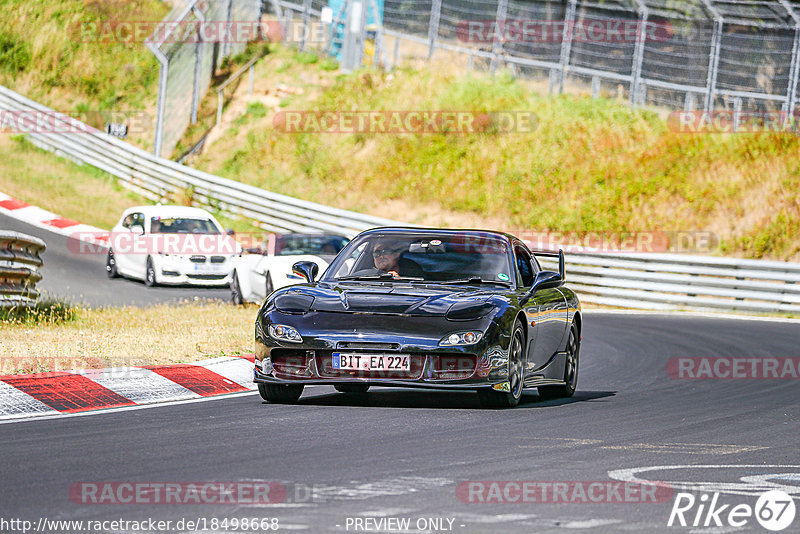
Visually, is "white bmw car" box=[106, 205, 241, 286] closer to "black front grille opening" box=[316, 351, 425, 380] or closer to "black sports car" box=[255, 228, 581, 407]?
"black sports car" box=[255, 228, 581, 407]

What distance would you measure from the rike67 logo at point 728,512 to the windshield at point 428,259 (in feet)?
14.8

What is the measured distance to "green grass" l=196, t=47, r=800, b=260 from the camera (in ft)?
105

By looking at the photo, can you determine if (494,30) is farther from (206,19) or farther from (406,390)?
(406,390)

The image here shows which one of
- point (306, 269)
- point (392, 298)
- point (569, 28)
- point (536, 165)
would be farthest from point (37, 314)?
point (536, 165)

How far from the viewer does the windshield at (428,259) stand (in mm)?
10797

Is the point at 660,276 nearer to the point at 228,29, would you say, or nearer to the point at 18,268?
the point at 18,268

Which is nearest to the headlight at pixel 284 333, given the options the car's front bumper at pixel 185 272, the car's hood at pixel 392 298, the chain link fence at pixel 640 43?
the car's hood at pixel 392 298

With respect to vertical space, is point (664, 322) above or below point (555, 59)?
below

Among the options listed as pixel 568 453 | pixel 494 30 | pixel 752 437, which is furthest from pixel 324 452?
pixel 494 30

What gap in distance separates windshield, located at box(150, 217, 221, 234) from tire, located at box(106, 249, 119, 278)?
0.91m

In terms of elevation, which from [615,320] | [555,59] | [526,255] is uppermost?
[555,59]

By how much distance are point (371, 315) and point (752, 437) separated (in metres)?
2.73

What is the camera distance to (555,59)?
34031 mm

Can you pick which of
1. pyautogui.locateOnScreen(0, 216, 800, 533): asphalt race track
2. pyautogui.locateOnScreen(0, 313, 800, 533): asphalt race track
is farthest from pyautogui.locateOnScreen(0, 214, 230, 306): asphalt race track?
pyautogui.locateOnScreen(0, 216, 800, 533): asphalt race track
